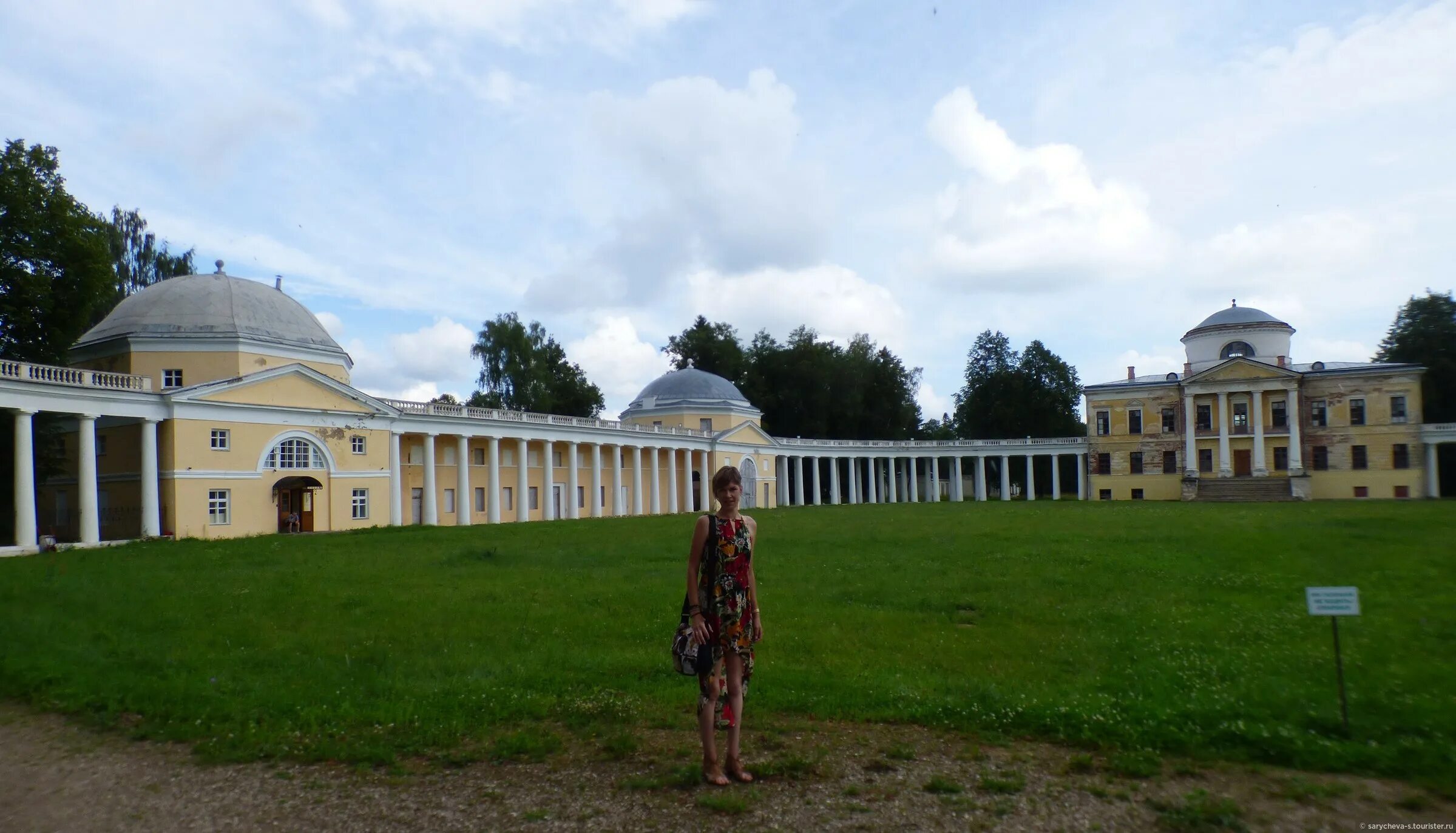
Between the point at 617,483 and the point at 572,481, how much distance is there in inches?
151

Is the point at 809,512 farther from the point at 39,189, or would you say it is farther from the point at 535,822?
the point at 535,822

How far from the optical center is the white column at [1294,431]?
64.9 metres

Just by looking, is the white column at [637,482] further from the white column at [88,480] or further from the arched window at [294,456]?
the white column at [88,480]

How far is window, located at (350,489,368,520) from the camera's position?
4144cm

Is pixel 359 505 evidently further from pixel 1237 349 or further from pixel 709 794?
pixel 1237 349

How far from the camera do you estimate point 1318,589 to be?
7.69 metres

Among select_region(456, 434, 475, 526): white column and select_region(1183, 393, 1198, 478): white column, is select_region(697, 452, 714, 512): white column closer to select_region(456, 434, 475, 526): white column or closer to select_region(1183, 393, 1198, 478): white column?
select_region(456, 434, 475, 526): white column

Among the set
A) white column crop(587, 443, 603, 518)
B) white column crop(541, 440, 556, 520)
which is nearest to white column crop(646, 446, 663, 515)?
white column crop(587, 443, 603, 518)

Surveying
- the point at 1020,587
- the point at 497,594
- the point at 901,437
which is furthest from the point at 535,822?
the point at 901,437

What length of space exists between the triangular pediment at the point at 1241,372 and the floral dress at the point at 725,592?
69.6 m

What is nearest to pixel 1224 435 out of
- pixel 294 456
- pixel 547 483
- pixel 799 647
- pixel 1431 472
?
pixel 1431 472

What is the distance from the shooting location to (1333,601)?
24.9 ft

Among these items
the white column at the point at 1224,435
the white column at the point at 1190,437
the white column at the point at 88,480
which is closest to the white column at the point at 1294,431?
the white column at the point at 1224,435

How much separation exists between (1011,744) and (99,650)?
1100 cm
